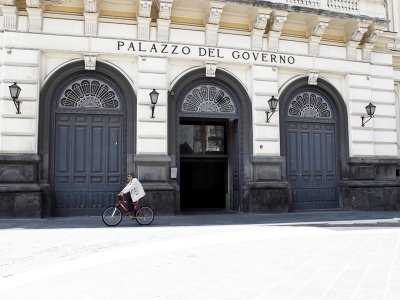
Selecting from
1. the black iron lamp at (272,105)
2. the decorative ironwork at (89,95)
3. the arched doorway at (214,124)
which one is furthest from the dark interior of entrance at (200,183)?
the decorative ironwork at (89,95)

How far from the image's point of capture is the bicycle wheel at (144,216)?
12.3m

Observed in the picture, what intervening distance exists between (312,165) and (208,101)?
5203 mm

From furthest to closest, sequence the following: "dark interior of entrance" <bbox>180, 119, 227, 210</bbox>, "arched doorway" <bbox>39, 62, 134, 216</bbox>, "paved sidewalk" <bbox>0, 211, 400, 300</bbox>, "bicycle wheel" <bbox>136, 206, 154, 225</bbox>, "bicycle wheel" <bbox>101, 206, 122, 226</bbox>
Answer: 1. "dark interior of entrance" <bbox>180, 119, 227, 210</bbox>
2. "arched doorway" <bbox>39, 62, 134, 216</bbox>
3. "bicycle wheel" <bbox>136, 206, 154, 225</bbox>
4. "bicycle wheel" <bbox>101, 206, 122, 226</bbox>
5. "paved sidewalk" <bbox>0, 211, 400, 300</bbox>

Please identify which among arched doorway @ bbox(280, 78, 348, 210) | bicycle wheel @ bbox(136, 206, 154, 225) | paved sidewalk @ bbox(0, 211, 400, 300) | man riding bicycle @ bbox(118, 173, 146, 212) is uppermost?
arched doorway @ bbox(280, 78, 348, 210)

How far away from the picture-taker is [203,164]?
2017 centimetres

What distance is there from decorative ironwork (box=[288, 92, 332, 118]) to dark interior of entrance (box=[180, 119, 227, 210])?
3173 mm

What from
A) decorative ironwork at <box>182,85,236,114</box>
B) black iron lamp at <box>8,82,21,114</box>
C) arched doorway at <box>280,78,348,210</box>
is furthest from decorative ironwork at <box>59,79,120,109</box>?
arched doorway at <box>280,78,348,210</box>

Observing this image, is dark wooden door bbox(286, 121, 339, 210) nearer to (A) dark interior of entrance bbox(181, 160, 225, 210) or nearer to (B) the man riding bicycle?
(A) dark interior of entrance bbox(181, 160, 225, 210)

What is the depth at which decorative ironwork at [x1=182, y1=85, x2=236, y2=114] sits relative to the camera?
1559 cm

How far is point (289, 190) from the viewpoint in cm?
1573

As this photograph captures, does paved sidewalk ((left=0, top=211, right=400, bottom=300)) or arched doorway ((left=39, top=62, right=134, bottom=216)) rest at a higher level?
arched doorway ((left=39, top=62, right=134, bottom=216))

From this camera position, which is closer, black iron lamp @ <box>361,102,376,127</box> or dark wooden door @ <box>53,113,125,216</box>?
dark wooden door @ <box>53,113,125,216</box>

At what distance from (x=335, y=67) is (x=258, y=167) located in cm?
579

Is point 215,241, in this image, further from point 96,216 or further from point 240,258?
point 96,216
